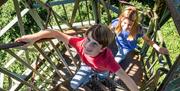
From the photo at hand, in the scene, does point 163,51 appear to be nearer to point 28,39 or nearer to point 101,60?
point 101,60

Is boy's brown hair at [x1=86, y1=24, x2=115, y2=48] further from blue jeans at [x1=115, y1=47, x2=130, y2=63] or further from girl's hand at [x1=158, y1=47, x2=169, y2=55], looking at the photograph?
blue jeans at [x1=115, y1=47, x2=130, y2=63]

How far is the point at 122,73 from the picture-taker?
2.83 m

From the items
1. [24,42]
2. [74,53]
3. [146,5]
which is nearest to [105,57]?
[24,42]

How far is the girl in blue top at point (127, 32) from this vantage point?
3.44 m

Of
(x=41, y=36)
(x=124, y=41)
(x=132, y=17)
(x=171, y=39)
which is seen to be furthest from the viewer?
(x=171, y=39)

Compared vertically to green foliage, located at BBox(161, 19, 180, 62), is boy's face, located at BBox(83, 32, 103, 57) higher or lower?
lower

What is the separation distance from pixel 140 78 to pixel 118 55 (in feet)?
0.92

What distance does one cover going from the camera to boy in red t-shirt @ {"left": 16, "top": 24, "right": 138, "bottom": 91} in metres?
2.74

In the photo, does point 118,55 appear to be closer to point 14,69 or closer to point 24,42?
point 24,42

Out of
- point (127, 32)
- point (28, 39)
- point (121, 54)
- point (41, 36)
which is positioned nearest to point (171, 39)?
point (121, 54)

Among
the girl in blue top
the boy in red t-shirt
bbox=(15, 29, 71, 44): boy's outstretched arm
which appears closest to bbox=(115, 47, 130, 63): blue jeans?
the girl in blue top

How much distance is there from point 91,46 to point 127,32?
0.81 metres

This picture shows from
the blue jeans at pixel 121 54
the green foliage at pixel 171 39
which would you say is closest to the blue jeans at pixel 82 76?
the blue jeans at pixel 121 54

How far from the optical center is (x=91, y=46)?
2.79 m
